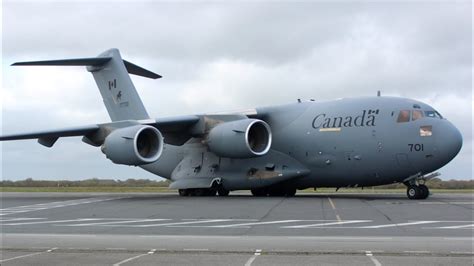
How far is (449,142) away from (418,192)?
91.6 inches

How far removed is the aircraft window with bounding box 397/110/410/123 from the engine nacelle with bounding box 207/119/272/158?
209 inches

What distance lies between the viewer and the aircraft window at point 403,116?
25.0 m

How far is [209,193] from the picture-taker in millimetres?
29547

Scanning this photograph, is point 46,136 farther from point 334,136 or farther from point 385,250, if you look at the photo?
point 385,250

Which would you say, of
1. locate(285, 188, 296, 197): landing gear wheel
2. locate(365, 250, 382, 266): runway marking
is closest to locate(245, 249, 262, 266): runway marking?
locate(365, 250, 382, 266): runway marking

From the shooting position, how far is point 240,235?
42.4 feet

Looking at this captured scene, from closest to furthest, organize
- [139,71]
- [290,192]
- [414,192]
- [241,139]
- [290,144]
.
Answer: [414,192] < [241,139] < [290,144] < [290,192] < [139,71]

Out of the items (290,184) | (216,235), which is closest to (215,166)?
(290,184)

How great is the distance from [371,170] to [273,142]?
4.68 metres

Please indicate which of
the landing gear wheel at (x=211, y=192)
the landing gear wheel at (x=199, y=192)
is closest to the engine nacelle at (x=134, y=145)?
the landing gear wheel at (x=199, y=192)

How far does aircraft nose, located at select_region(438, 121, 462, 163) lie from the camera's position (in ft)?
79.6

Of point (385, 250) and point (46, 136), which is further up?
point (46, 136)

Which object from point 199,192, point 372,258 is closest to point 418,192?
point 199,192

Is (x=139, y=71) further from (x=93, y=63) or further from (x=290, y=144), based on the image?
(x=290, y=144)
